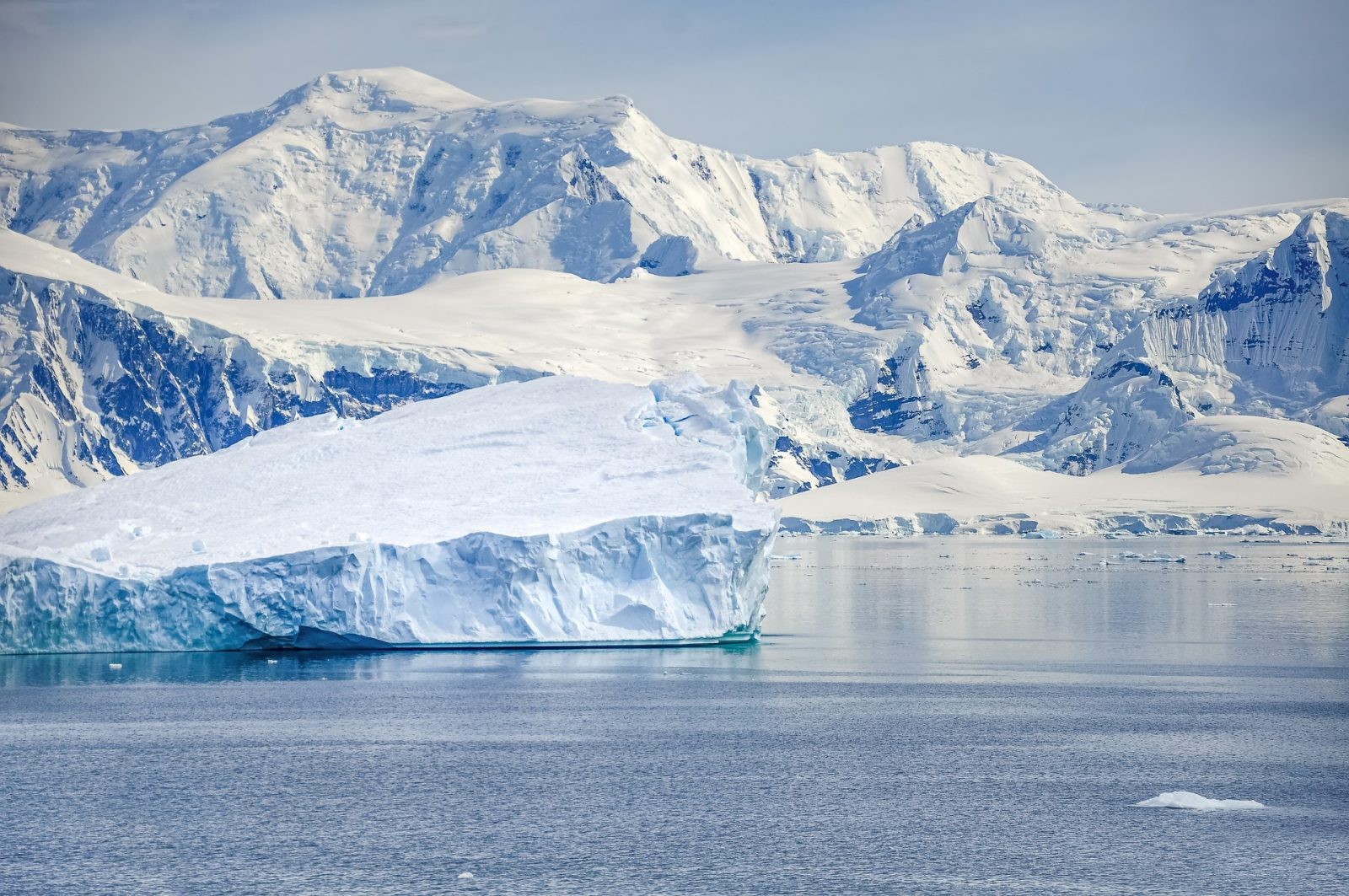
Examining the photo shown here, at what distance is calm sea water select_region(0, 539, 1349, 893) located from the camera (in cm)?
2441

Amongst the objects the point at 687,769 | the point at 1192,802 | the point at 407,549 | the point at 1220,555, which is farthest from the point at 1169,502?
the point at 1192,802

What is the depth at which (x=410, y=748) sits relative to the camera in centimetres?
3375

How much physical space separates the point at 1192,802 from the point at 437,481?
99.9 feet

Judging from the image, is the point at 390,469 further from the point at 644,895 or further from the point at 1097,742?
the point at 644,895

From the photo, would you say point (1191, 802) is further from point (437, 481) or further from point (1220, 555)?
point (1220, 555)

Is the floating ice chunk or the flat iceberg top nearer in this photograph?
the flat iceberg top

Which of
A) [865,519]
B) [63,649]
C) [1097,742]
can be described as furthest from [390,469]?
[865,519]

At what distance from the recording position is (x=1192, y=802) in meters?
27.9

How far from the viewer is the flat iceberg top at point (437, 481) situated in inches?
1927

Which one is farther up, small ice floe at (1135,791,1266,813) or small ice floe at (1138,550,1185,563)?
small ice floe at (1138,550,1185,563)

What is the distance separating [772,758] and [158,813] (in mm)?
11369

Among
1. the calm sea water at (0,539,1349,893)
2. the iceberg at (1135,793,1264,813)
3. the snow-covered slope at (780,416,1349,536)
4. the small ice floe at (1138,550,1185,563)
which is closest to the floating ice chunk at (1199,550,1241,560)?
the small ice floe at (1138,550,1185,563)

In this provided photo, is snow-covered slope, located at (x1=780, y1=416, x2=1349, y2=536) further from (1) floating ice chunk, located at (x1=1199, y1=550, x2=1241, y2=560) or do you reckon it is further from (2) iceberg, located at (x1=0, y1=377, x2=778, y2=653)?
(2) iceberg, located at (x1=0, y1=377, x2=778, y2=653)

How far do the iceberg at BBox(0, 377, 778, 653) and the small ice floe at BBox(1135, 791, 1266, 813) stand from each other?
2304 cm
